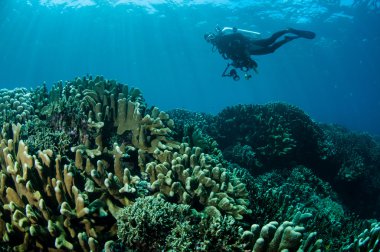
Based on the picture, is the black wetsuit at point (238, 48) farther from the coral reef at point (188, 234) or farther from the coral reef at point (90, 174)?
the coral reef at point (188, 234)

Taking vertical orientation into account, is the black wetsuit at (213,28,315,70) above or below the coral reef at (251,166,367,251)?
above

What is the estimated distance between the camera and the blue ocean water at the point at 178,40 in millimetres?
40406

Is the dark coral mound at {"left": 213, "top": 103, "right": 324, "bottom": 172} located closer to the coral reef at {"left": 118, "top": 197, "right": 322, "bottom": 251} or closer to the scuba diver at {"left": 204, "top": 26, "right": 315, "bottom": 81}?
the scuba diver at {"left": 204, "top": 26, "right": 315, "bottom": 81}

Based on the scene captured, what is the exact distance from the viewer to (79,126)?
17.9 ft

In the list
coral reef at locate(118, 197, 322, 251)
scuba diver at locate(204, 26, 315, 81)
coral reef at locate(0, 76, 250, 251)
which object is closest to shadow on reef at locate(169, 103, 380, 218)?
scuba diver at locate(204, 26, 315, 81)

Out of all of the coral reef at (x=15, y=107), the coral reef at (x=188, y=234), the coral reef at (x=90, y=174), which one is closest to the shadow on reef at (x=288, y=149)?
the coral reef at (x=90, y=174)

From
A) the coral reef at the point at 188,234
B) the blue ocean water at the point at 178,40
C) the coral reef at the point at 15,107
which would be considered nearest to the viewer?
the coral reef at the point at 188,234

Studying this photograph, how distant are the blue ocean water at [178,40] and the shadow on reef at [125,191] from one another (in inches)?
91.8

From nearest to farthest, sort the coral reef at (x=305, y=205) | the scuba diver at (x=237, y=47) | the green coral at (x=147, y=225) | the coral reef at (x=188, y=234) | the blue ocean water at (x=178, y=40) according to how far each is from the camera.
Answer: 1. the coral reef at (x=188, y=234)
2. the green coral at (x=147, y=225)
3. the coral reef at (x=305, y=205)
4. the scuba diver at (x=237, y=47)
5. the blue ocean water at (x=178, y=40)

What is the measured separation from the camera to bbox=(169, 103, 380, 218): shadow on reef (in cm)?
984

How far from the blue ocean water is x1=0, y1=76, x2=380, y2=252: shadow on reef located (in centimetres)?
233

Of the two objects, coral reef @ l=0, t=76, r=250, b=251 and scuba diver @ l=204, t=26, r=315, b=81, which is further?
scuba diver @ l=204, t=26, r=315, b=81

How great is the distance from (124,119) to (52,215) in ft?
8.46

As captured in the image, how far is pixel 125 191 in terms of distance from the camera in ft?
12.9
